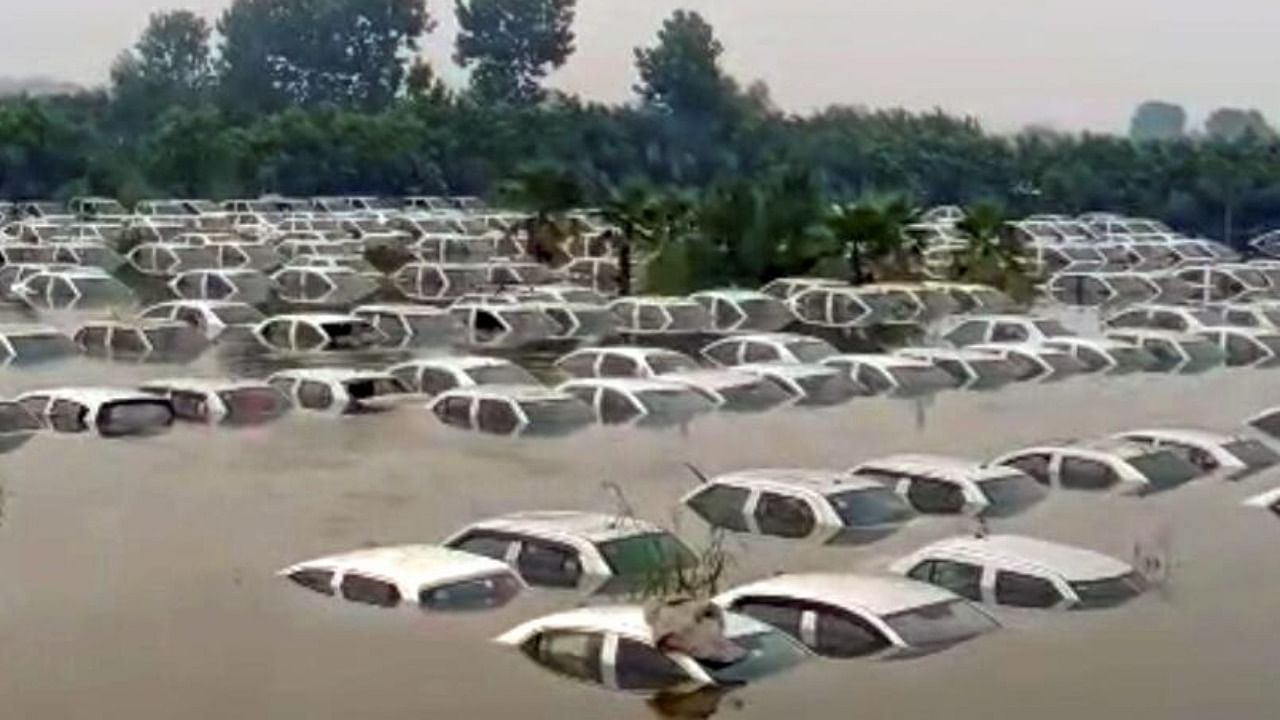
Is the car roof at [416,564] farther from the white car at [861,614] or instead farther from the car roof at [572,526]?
the white car at [861,614]

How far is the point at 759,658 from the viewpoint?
1272 cm

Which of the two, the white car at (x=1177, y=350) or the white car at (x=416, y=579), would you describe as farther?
the white car at (x=1177, y=350)

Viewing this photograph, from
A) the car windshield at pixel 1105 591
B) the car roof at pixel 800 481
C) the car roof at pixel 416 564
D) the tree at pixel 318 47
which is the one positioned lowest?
the car windshield at pixel 1105 591

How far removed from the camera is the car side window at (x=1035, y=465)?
19.1m

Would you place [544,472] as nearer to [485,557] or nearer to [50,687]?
[485,557]

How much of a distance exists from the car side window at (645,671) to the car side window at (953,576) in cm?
272

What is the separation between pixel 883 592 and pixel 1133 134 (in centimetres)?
5807

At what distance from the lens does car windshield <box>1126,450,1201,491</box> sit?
19.1 metres

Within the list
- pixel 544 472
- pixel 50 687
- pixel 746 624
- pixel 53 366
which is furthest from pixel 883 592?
pixel 53 366

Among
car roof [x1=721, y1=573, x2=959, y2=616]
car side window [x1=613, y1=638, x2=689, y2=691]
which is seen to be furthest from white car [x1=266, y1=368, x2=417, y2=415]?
car side window [x1=613, y1=638, x2=689, y2=691]

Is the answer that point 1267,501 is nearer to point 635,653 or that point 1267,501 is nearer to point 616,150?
point 635,653

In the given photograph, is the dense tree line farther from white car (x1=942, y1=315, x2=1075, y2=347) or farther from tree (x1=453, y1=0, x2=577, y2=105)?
white car (x1=942, y1=315, x2=1075, y2=347)

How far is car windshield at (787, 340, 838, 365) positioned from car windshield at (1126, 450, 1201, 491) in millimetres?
7520

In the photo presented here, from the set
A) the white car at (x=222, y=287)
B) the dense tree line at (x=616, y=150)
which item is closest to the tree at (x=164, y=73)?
the dense tree line at (x=616, y=150)
